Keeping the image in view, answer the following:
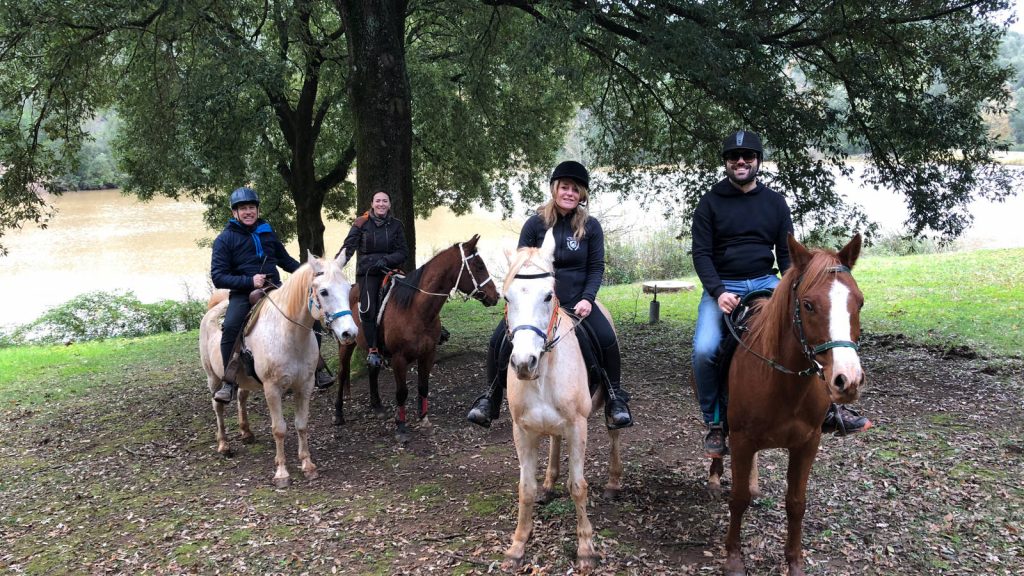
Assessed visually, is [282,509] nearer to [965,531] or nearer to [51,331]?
[965,531]

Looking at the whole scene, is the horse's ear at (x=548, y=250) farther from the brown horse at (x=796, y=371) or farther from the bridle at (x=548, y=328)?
the brown horse at (x=796, y=371)

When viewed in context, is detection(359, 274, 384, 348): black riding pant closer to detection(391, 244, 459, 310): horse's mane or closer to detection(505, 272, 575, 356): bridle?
detection(391, 244, 459, 310): horse's mane

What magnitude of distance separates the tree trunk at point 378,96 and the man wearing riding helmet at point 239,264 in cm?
218

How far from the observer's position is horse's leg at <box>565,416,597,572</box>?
3932 millimetres

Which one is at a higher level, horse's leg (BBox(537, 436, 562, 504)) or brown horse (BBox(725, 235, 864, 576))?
brown horse (BBox(725, 235, 864, 576))

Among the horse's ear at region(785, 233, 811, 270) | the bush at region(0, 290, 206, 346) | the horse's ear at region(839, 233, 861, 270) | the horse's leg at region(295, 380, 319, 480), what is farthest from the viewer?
the bush at region(0, 290, 206, 346)

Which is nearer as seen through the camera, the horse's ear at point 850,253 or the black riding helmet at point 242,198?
the horse's ear at point 850,253

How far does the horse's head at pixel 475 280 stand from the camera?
6.98 m

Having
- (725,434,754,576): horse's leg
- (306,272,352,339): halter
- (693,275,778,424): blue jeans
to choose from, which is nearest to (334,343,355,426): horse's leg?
(306,272,352,339): halter

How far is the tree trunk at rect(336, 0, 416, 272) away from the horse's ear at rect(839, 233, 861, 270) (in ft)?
20.0

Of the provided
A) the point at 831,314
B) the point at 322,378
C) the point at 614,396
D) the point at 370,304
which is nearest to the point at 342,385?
the point at 322,378

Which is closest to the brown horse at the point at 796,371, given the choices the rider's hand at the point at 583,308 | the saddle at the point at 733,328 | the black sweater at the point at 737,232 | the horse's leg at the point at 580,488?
the saddle at the point at 733,328

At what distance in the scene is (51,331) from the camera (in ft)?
53.7

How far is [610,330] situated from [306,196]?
11418mm
